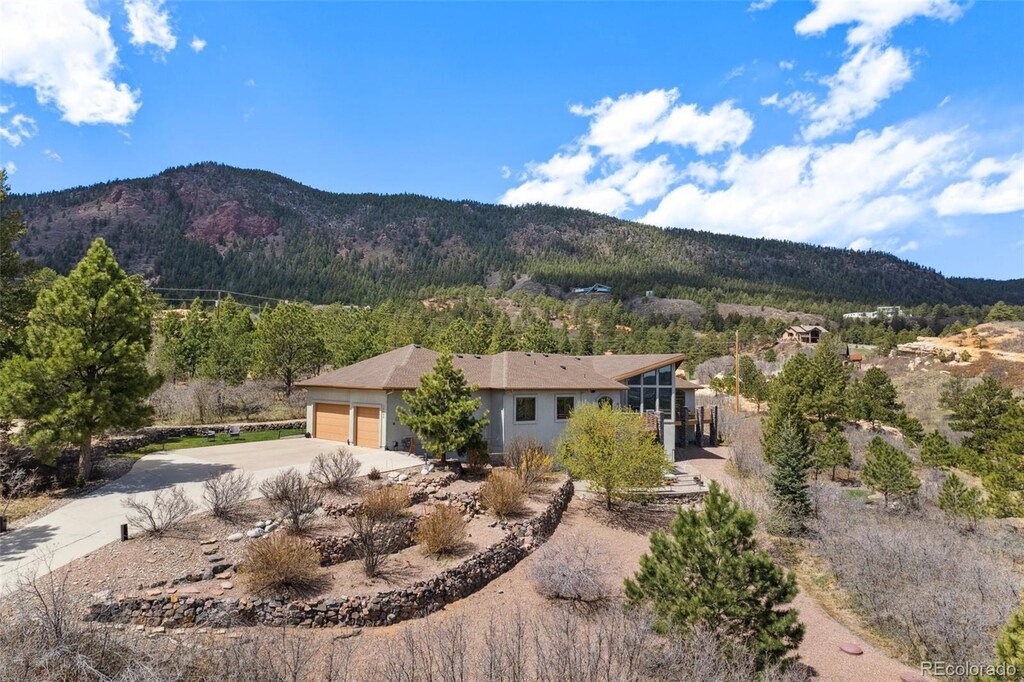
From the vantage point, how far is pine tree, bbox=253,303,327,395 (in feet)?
107

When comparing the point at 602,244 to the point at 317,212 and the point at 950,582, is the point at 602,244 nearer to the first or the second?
the point at 317,212

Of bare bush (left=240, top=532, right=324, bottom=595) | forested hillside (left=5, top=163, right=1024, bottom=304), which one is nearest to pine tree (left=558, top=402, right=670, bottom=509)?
bare bush (left=240, top=532, right=324, bottom=595)

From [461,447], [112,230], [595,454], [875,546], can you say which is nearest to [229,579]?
[461,447]

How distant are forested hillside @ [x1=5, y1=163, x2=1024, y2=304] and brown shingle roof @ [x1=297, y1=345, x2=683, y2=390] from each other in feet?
273

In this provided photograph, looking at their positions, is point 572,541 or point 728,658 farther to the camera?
point 572,541

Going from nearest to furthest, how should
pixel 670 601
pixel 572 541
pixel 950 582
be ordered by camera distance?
1. pixel 670 601
2. pixel 950 582
3. pixel 572 541

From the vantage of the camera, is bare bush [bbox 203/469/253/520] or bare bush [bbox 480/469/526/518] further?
bare bush [bbox 480/469/526/518]

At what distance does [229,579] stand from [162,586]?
45.3 inches

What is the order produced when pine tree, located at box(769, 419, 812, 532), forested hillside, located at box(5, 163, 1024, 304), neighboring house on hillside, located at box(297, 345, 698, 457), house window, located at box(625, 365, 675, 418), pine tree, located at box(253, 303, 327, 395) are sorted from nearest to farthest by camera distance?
1. pine tree, located at box(769, 419, 812, 532)
2. neighboring house on hillside, located at box(297, 345, 698, 457)
3. house window, located at box(625, 365, 675, 418)
4. pine tree, located at box(253, 303, 327, 395)
5. forested hillside, located at box(5, 163, 1024, 304)

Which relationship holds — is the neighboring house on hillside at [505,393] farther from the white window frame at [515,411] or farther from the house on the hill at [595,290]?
the house on the hill at [595,290]

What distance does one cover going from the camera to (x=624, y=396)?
24.7m

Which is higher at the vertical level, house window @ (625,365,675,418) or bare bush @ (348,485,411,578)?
house window @ (625,365,675,418)

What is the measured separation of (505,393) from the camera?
2142cm

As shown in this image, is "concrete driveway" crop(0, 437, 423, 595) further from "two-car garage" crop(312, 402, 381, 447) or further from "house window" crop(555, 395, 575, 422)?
"house window" crop(555, 395, 575, 422)
